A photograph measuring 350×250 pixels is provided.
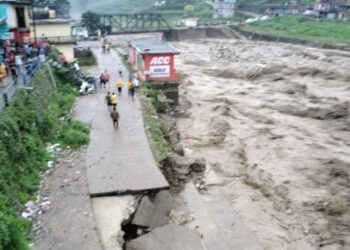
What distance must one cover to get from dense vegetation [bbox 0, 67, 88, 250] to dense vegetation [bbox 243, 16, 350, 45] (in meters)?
49.1

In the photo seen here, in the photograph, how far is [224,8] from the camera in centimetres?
9469

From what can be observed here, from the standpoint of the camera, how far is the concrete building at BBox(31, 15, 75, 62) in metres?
30.0

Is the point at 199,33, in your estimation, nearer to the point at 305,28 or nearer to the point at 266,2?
the point at 305,28

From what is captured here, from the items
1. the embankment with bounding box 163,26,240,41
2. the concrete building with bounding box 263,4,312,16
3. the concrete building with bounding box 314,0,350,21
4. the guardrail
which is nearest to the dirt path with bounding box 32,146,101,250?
the guardrail

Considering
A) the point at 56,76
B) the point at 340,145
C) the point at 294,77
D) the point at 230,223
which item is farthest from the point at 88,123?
the point at 294,77

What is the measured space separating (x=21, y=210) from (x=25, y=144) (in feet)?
9.41

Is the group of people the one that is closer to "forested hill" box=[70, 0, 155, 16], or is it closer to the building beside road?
the building beside road

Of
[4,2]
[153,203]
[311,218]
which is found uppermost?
[4,2]

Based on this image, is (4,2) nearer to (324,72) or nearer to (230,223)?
(230,223)

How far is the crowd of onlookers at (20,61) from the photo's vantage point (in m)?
15.7

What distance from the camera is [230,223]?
11906 millimetres

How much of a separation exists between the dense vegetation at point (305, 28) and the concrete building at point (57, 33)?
135 feet

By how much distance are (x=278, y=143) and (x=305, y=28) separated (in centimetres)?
5407

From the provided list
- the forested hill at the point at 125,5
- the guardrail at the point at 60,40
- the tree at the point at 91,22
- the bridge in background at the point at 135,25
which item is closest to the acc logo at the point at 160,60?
the guardrail at the point at 60,40
